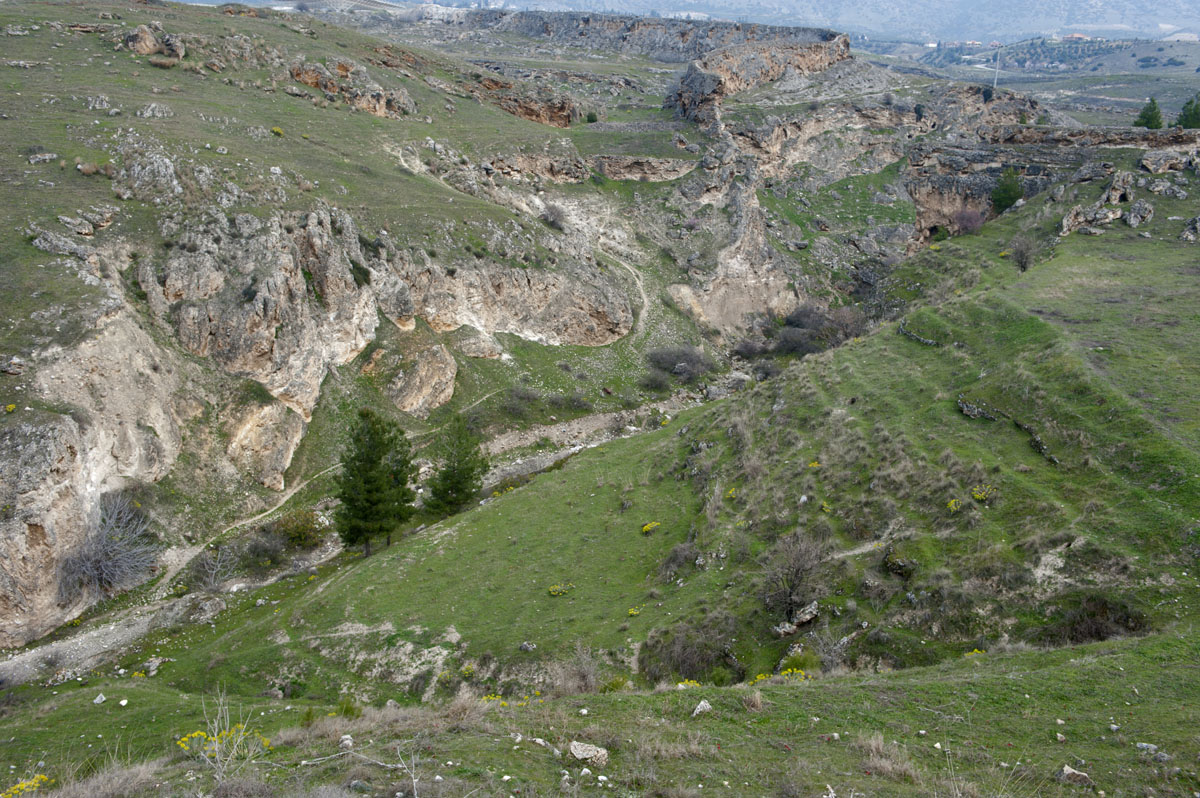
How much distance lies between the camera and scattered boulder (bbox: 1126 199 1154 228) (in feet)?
173

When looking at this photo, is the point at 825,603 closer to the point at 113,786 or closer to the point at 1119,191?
the point at 113,786

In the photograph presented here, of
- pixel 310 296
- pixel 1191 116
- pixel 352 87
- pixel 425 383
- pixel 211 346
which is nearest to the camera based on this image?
pixel 211 346

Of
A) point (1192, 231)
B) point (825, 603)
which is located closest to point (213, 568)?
point (825, 603)

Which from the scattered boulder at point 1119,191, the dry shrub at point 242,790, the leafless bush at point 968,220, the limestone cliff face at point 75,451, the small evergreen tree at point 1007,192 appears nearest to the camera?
the dry shrub at point 242,790

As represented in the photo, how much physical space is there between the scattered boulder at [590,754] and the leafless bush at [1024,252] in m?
51.7

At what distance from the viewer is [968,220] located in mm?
71938

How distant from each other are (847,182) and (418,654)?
8014cm

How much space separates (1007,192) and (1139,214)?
17934mm

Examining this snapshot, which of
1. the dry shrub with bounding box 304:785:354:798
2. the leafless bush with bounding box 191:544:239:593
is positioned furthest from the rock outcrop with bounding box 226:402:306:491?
the dry shrub with bounding box 304:785:354:798

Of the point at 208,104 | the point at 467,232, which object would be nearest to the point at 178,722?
the point at 467,232

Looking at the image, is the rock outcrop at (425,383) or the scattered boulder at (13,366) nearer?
the scattered boulder at (13,366)

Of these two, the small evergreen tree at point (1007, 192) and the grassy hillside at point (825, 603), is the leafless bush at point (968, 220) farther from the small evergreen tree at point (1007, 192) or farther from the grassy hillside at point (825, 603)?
the grassy hillside at point (825, 603)

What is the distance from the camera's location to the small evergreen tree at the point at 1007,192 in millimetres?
69188

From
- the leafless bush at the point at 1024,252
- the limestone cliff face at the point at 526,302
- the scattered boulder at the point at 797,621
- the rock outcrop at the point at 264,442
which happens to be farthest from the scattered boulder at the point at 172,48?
the leafless bush at the point at 1024,252
